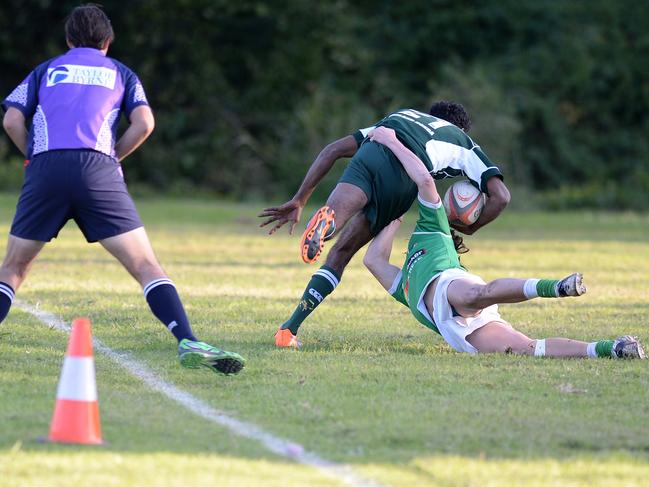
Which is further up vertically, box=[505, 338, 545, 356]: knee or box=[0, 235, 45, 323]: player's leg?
box=[0, 235, 45, 323]: player's leg

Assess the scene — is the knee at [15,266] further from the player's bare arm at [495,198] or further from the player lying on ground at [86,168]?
the player's bare arm at [495,198]

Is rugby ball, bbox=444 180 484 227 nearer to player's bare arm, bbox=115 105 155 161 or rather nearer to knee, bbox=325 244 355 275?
knee, bbox=325 244 355 275

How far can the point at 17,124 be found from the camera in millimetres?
6785

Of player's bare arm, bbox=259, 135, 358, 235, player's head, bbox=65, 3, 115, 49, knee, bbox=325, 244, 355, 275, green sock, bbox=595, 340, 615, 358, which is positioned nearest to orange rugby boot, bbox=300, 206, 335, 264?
player's bare arm, bbox=259, 135, 358, 235

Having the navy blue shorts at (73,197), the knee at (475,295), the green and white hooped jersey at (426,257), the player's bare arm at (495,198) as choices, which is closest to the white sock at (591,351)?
the knee at (475,295)

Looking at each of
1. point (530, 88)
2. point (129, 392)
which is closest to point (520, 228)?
point (530, 88)

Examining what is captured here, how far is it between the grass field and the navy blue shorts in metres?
0.87

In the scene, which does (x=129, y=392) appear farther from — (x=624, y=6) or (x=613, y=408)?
(x=624, y=6)

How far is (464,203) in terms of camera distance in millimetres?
8438

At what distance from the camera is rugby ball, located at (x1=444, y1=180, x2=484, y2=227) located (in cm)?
843

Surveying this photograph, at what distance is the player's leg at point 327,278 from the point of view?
27.0ft

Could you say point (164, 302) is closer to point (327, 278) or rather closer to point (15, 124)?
point (15, 124)

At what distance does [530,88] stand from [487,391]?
115 feet

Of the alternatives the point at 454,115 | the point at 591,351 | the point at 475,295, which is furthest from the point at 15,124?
the point at 591,351
